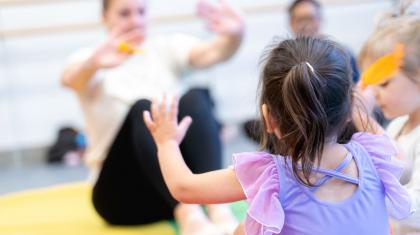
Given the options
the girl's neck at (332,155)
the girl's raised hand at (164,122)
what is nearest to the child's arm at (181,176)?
the girl's raised hand at (164,122)

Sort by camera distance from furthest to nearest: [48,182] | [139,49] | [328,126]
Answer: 1. [48,182]
2. [139,49]
3. [328,126]

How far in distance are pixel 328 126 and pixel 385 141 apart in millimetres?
118

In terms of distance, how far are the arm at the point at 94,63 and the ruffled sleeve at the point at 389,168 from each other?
63cm

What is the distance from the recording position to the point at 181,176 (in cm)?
74

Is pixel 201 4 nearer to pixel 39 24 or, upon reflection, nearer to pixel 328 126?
pixel 328 126

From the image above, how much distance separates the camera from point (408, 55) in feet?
2.86

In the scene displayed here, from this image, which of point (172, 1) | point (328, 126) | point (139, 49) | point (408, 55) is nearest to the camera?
point (328, 126)

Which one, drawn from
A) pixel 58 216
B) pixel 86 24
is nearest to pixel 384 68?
pixel 58 216

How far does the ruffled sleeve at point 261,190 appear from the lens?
663 millimetres

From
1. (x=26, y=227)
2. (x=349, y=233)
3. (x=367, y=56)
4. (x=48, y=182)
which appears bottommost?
(x=48, y=182)

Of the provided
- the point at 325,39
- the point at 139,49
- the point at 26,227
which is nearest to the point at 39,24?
the point at 139,49

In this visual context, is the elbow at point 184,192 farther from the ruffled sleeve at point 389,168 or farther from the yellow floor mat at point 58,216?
the yellow floor mat at point 58,216

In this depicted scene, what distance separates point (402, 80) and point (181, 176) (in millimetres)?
372

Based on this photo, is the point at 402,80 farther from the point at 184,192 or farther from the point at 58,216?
the point at 58,216
